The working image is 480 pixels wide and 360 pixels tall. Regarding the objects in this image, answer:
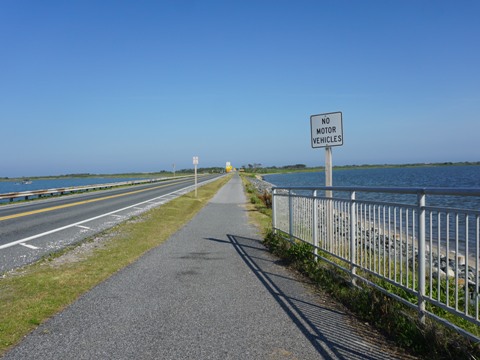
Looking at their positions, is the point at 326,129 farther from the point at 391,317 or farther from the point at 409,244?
the point at 391,317

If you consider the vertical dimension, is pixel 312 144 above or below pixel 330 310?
above

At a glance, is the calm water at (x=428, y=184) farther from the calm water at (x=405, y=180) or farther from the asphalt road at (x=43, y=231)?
the asphalt road at (x=43, y=231)

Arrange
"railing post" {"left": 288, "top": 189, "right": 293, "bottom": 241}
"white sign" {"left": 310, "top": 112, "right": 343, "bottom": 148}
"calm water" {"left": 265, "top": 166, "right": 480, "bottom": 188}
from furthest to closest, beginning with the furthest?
"calm water" {"left": 265, "top": 166, "right": 480, "bottom": 188} → "railing post" {"left": 288, "top": 189, "right": 293, "bottom": 241} → "white sign" {"left": 310, "top": 112, "right": 343, "bottom": 148}

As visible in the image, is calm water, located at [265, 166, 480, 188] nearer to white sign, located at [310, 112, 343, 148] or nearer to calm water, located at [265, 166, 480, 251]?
calm water, located at [265, 166, 480, 251]

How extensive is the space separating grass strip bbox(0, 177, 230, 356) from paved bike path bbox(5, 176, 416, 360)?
24cm

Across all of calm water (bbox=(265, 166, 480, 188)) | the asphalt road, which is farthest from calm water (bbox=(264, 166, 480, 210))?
the asphalt road

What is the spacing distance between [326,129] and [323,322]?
4.73 meters

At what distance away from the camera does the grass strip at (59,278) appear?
197 inches

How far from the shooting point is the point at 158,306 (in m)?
5.50

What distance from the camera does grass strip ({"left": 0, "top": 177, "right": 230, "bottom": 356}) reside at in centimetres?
500

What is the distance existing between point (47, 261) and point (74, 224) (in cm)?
670

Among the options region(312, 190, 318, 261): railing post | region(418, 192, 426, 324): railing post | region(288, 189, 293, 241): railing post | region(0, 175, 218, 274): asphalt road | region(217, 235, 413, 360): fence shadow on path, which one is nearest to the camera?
region(217, 235, 413, 360): fence shadow on path

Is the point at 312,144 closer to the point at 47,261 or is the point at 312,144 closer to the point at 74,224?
the point at 47,261

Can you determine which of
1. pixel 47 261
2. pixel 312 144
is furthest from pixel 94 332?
pixel 312 144
